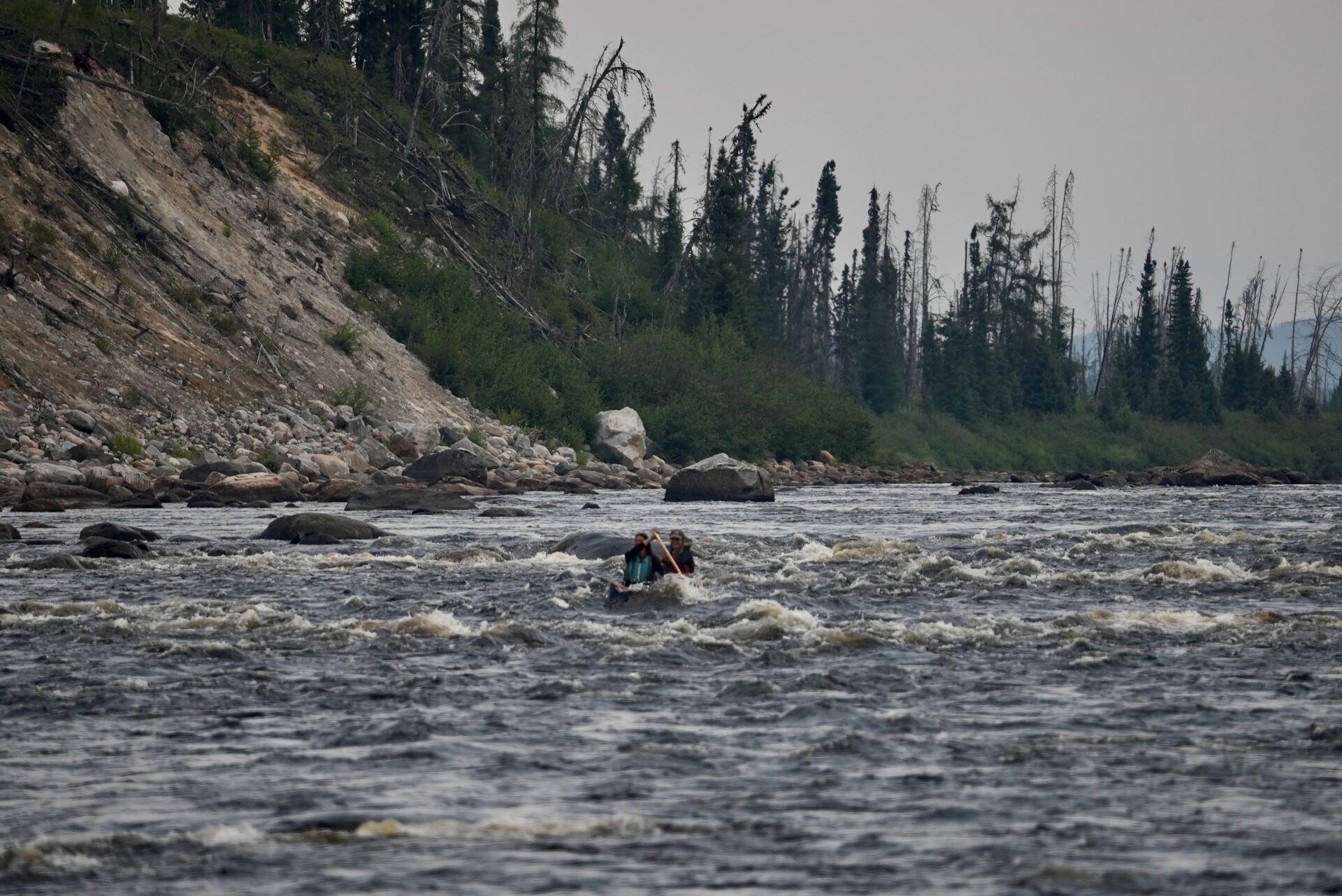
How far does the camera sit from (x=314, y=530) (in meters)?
22.9

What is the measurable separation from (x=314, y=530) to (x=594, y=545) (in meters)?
4.82

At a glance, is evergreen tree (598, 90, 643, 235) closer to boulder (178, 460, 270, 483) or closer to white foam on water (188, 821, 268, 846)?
boulder (178, 460, 270, 483)

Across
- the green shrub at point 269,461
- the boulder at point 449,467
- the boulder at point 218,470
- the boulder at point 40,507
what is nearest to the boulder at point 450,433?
the boulder at point 449,467

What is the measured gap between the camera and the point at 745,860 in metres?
6.67

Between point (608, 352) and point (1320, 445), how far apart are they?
5525cm

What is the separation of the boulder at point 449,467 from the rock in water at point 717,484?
529 cm

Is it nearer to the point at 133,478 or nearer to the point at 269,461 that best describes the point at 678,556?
the point at 133,478

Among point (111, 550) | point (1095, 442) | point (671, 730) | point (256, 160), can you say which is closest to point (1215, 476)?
point (1095, 442)

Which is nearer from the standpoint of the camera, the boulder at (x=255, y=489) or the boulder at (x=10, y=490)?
the boulder at (x=10, y=490)

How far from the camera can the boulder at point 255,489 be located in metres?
30.5

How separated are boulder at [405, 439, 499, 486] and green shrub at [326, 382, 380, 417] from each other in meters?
4.40

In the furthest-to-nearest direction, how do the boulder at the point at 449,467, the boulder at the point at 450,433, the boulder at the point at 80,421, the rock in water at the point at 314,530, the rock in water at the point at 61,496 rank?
1. the boulder at the point at 450,433
2. the boulder at the point at 449,467
3. the boulder at the point at 80,421
4. the rock in water at the point at 61,496
5. the rock in water at the point at 314,530

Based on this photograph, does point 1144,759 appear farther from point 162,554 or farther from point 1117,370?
point 1117,370

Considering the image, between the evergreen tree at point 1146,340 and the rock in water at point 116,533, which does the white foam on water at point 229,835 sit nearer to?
the rock in water at point 116,533
